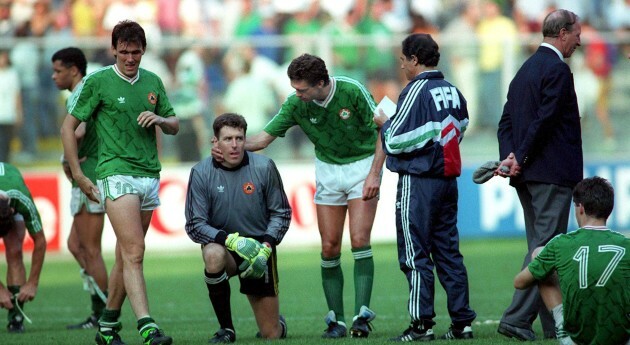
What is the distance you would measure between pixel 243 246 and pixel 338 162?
60.0 inches

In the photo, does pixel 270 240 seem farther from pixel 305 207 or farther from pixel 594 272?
pixel 305 207

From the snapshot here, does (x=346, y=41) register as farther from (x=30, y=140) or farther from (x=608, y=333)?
(x=608, y=333)

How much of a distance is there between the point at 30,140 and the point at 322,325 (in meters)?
10.1

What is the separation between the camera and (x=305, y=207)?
719 inches

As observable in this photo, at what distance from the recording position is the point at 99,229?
10.7 meters

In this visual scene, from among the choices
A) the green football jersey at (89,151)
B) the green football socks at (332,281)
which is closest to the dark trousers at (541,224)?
the green football socks at (332,281)

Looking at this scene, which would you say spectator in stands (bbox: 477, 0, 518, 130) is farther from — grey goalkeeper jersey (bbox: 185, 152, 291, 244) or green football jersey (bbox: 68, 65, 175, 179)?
green football jersey (bbox: 68, 65, 175, 179)

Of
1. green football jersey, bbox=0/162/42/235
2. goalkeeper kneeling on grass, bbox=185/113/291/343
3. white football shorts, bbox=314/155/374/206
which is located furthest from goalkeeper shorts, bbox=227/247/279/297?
green football jersey, bbox=0/162/42/235

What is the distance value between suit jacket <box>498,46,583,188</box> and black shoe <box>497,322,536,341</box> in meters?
1.07

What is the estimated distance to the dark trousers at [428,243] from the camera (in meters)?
8.09

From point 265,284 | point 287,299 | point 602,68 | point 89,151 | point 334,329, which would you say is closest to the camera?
point 265,284

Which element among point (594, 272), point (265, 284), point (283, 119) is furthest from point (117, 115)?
point (594, 272)

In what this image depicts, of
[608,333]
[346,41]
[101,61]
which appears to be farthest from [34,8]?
[608,333]

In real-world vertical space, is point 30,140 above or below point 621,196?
above
